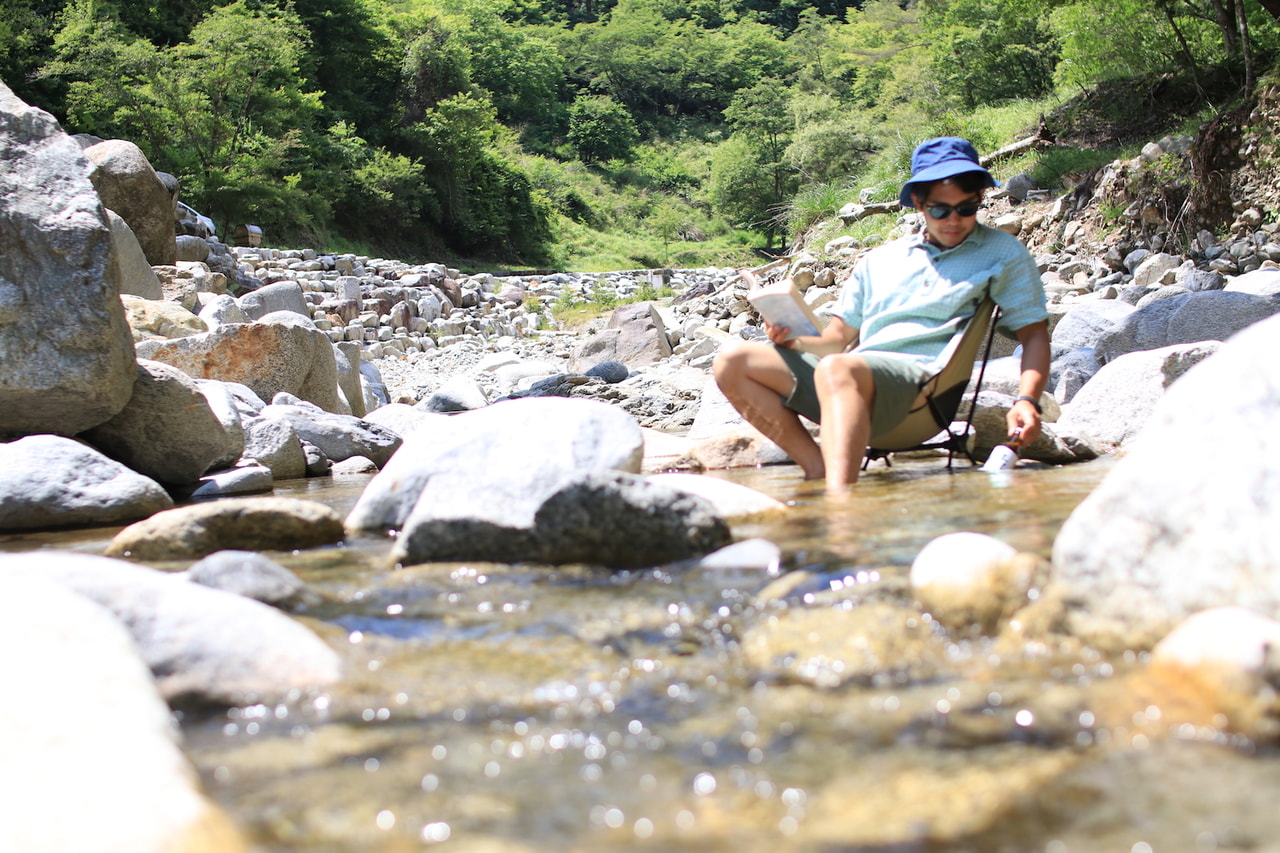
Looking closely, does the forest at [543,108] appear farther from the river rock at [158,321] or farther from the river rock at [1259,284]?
the river rock at [158,321]

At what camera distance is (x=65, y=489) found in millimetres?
3791

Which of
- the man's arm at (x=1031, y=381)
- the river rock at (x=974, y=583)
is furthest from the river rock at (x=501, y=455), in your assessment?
the man's arm at (x=1031, y=381)

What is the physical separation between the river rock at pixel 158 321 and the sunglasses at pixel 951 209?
6041 millimetres

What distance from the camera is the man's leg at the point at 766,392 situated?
384cm

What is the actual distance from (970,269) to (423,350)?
42.2 feet

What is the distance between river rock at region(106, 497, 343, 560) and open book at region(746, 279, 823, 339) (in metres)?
1.86

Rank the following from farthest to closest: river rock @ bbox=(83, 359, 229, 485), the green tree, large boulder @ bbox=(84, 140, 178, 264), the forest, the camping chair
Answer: the green tree
the forest
large boulder @ bbox=(84, 140, 178, 264)
river rock @ bbox=(83, 359, 229, 485)
the camping chair

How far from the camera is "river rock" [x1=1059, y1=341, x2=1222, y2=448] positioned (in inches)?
185

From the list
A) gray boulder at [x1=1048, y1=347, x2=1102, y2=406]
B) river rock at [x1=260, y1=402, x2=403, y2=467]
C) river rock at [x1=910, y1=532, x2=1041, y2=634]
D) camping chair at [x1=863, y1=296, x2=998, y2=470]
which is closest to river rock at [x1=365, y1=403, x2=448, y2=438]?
river rock at [x1=260, y1=402, x2=403, y2=467]

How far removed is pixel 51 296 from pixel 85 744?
12.9 ft

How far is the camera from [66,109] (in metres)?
23.9

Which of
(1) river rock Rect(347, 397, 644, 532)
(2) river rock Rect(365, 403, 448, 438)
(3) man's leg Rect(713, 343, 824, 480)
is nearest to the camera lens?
(1) river rock Rect(347, 397, 644, 532)

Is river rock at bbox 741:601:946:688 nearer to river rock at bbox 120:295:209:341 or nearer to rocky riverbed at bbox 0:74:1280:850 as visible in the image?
rocky riverbed at bbox 0:74:1280:850

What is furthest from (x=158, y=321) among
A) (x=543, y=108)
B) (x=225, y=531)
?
(x=543, y=108)
